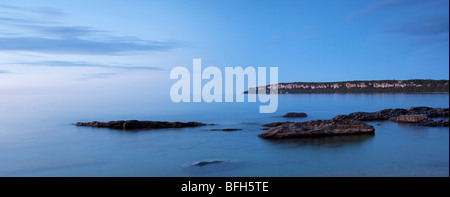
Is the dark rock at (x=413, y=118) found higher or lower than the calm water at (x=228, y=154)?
higher

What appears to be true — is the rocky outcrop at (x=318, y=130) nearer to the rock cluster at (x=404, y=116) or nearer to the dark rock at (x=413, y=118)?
the rock cluster at (x=404, y=116)

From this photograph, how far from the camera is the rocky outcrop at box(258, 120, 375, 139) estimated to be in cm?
1581

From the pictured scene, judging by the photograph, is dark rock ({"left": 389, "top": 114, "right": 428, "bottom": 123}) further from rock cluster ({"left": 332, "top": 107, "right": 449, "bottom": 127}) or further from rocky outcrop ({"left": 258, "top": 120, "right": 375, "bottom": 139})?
rocky outcrop ({"left": 258, "top": 120, "right": 375, "bottom": 139})

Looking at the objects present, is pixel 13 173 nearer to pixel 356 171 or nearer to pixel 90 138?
pixel 90 138

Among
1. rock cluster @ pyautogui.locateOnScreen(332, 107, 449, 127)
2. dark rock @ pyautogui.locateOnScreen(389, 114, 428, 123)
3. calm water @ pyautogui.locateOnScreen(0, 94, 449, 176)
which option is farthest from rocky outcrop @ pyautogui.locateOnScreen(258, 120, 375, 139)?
dark rock @ pyautogui.locateOnScreen(389, 114, 428, 123)

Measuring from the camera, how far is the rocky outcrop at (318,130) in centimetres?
1581

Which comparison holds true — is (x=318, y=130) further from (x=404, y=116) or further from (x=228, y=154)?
(x=404, y=116)

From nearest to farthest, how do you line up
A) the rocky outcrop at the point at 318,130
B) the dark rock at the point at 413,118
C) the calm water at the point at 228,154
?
1. the calm water at the point at 228,154
2. the rocky outcrop at the point at 318,130
3. the dark rock at the point at 413,118

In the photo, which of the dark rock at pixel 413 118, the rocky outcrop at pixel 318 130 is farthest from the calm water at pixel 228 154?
the dark rock at pixel 413 118

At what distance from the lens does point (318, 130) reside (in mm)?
15914

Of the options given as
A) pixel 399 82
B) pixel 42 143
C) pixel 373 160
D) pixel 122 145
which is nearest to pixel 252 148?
pixel 373 160

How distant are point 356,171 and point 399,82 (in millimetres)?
145469

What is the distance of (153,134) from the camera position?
18891 mm

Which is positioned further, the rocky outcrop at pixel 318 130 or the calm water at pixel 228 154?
the rocky outcrop at pixel 318 130
